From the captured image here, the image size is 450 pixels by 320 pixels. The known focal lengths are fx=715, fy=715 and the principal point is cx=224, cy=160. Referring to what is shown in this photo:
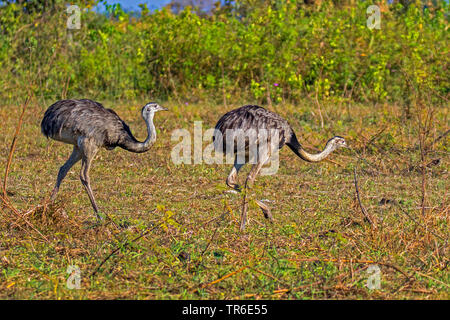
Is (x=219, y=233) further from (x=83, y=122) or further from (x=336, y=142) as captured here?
(x=336, y=142)

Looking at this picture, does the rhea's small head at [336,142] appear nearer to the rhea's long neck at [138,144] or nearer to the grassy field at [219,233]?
the grassy field at [219,233]

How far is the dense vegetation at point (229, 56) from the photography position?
39.5ft

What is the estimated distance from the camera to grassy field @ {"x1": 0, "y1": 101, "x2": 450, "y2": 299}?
416 centimetres

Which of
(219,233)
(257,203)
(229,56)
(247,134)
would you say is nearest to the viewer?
(219,233)

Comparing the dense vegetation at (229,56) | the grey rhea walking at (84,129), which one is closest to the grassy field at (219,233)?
the grey rhea walking at (84,129)

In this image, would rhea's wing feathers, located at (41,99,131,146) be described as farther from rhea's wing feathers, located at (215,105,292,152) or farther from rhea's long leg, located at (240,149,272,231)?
rhea's long leg, located at (240,149,272,231)

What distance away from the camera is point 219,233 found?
17.5ft

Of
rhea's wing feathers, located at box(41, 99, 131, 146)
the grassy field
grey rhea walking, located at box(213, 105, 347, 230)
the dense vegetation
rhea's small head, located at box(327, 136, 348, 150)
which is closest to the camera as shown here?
the grassy field

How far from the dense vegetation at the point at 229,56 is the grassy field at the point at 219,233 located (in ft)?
11.9

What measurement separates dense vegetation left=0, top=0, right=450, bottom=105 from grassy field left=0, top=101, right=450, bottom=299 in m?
3.63

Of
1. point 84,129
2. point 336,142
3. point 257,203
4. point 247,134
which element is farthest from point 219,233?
point 336,142

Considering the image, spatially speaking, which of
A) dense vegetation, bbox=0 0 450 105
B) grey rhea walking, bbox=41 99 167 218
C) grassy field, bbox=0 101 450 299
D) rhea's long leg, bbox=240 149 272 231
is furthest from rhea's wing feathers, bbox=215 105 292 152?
dense vegetation, bbox=0 0 450 105

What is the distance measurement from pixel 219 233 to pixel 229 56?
7.37 m

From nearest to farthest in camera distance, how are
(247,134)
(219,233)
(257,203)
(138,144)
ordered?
(219,233) → (257,203) → (247,134) → (138,144)
